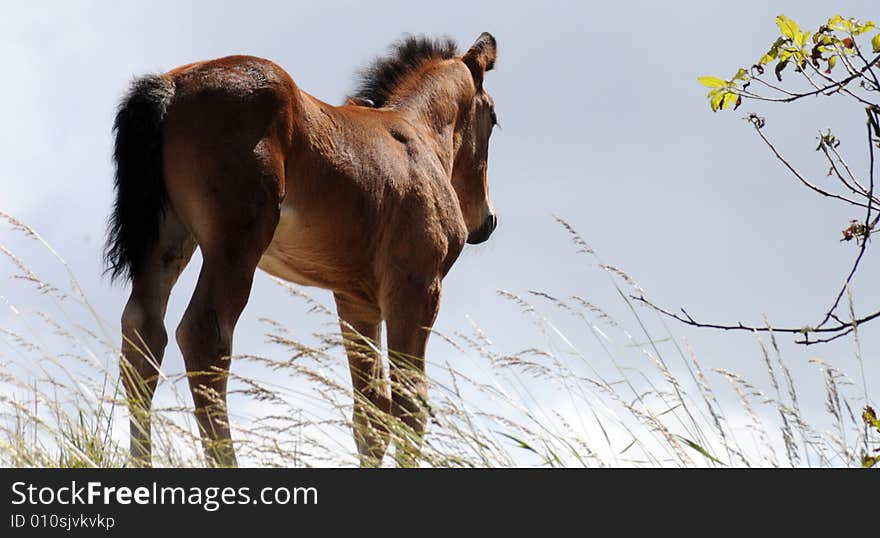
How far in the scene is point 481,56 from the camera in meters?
8.28

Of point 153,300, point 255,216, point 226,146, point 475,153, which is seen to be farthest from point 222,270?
point 475,153

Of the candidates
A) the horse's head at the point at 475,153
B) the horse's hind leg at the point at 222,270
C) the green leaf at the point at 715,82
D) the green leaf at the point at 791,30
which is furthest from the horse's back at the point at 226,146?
the horse's head at the point at 475,153

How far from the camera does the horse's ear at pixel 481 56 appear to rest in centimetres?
823

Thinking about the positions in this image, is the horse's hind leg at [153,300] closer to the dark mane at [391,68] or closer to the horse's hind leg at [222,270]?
the horse's hind leg at [222,270]

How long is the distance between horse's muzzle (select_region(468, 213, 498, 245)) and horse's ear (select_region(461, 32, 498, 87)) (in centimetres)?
91

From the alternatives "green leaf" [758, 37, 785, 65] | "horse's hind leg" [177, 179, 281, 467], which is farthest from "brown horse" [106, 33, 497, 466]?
"green leaf" [758, 37, 785, 65]

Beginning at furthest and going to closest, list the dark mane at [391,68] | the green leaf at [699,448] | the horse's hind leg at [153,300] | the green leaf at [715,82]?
the dark mane at [391,68], the horse's hind leg at [153,300], the green leaf at [715,82], the green leaf at [699,448]

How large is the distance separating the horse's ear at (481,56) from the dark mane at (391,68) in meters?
0.23

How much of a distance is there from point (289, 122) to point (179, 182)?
1.82ft

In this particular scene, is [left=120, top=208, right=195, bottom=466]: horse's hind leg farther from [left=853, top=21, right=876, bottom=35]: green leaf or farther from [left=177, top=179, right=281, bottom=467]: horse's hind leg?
[left=853, top=21, right=876, bottom=35]: green leaf

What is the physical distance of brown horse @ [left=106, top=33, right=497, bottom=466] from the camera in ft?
16.7

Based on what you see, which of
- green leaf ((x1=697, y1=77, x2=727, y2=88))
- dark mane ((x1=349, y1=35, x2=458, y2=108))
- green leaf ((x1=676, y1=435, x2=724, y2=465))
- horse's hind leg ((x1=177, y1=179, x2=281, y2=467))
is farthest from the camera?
dark mane ((x1=349, y1=35, x2=458, y2=108))

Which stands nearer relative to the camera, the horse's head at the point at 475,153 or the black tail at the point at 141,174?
the black tail at the point at 141,174
